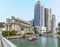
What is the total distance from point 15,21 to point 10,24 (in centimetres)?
78

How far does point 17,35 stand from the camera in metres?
17.8

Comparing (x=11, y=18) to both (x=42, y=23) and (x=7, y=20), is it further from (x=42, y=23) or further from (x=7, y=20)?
(x=42, y=23)

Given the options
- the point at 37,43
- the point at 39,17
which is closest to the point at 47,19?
the point at 39,17

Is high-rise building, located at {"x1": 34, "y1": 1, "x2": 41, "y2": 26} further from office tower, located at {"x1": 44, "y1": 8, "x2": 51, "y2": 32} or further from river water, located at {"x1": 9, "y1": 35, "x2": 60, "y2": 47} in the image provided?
river water, located at {"x1": 9, "y1": 35, "x2": 60, "y2": 47}

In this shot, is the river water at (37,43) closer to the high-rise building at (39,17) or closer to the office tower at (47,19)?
the high-rise building at (39,17)

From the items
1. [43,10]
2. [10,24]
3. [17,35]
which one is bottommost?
[17,35]

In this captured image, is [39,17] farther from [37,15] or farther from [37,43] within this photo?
[37,43]

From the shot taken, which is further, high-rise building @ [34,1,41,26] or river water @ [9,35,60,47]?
high-rise building @ [34,1,41,26]

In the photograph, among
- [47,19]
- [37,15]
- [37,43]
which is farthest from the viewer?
[47,19]

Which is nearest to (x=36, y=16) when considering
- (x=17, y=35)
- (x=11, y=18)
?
(x=11, y=18)

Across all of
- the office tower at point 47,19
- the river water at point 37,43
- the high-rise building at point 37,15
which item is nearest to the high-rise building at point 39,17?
the high-rise building at point 37,15

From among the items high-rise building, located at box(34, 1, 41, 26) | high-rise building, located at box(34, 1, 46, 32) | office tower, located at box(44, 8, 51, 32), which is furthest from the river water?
office tower, located at box(44, 8, 51, 32)

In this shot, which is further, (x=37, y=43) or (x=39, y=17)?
(x=39, y=17)

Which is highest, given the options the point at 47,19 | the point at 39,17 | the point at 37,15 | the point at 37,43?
the point at 37,15
